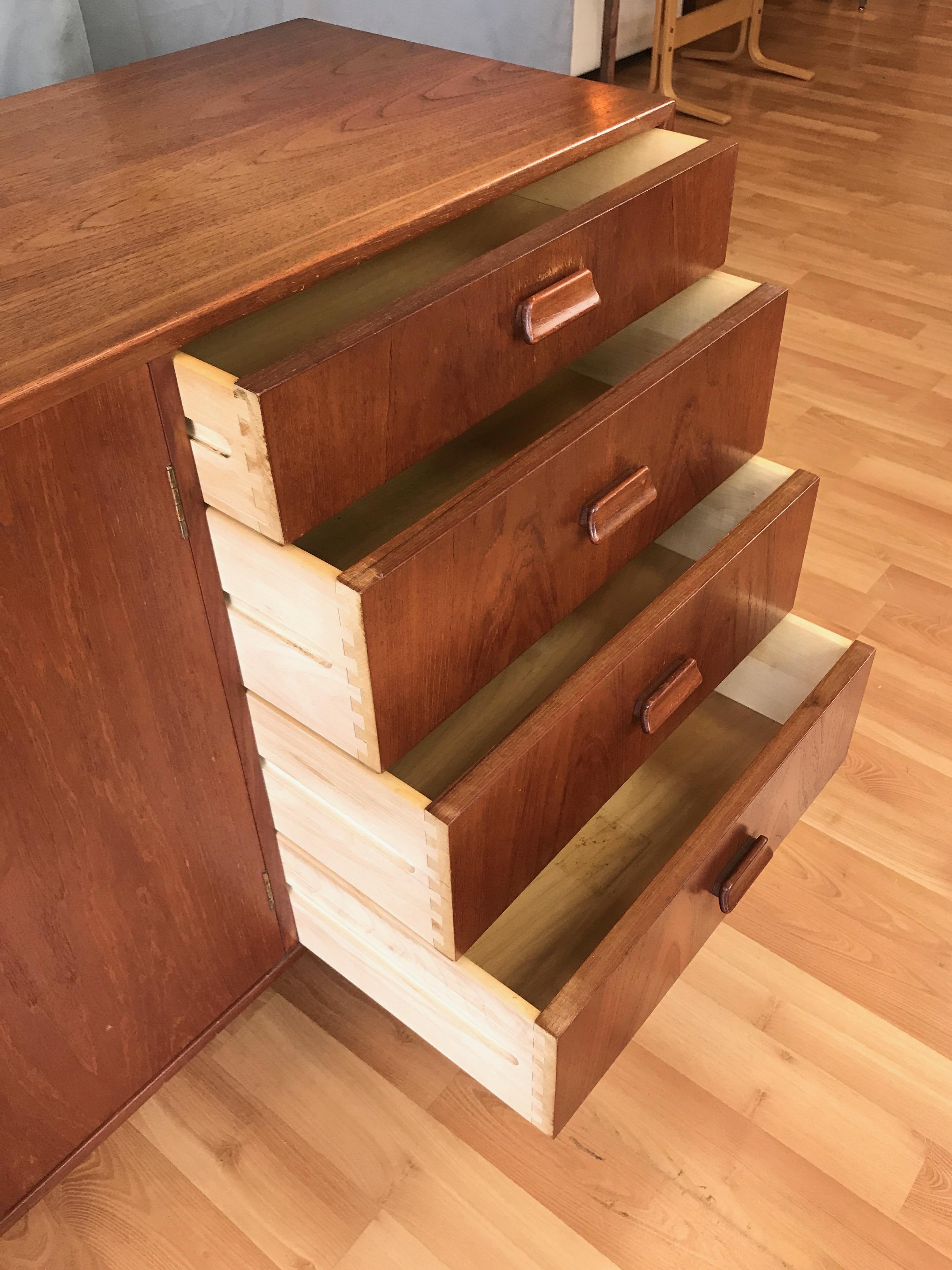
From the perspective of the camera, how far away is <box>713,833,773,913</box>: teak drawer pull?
830 mm

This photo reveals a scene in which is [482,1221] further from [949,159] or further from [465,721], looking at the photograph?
[949,159]

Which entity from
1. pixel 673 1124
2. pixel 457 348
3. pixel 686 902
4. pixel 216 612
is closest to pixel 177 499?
pixel 216 612

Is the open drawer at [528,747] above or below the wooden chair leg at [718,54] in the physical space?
above

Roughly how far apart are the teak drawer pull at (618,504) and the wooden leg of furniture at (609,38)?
6.05 feet

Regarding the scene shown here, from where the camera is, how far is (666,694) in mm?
815

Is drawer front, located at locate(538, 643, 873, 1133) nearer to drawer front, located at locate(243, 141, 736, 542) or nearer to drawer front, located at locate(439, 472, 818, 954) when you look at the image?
drawer front, located at locate(439, 472, 818, 954)

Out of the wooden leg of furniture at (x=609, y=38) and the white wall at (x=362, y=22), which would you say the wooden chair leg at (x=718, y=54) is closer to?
the wooden leg of furniture at (x=609, y=38)

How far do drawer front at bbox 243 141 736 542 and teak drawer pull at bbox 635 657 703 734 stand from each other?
0.80ft

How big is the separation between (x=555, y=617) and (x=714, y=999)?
452 millimetres

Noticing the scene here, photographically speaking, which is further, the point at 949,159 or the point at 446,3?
the point at 949,159

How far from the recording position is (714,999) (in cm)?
102

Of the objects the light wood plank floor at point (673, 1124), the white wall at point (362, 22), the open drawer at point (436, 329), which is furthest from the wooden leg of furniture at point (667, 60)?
the open drawer at point (436, 329)

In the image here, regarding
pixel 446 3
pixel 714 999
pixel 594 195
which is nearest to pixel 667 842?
pixel 714 999

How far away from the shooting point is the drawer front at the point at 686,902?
0.71 meters
